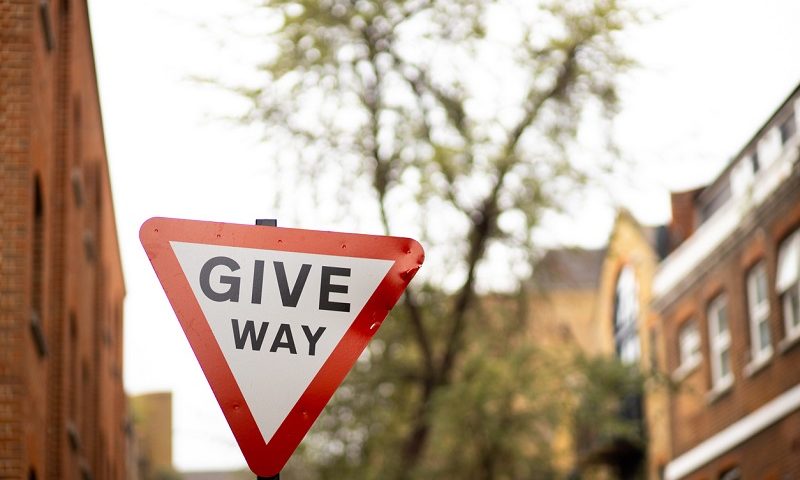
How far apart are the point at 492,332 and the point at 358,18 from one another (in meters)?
6.57

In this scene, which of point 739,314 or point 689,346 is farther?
point 689,346

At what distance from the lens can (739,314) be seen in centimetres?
2859

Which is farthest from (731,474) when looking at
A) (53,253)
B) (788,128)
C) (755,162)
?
(53,253)

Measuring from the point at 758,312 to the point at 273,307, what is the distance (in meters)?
23.7

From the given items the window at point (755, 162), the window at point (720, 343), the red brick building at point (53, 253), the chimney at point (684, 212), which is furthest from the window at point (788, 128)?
the red brick building at point (53, 253)

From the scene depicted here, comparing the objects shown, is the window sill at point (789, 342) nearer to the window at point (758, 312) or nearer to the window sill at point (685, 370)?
the window at point (758, 312)

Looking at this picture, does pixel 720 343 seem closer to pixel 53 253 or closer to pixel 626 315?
pixel 626 315

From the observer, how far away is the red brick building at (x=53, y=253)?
476 inches

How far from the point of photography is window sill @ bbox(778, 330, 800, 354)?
993 inches

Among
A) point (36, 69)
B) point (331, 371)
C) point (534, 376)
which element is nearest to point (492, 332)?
point (534, 376)

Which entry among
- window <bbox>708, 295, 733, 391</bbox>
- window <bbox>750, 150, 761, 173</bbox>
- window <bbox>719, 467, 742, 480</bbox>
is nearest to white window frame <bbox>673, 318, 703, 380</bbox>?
window <bbox>708, 295, 733, 391</bbox>

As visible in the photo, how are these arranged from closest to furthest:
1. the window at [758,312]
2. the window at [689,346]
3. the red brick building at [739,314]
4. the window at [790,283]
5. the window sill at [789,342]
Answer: the window sill at [789,342] → the window at [790,283] → the red brick building at [739,314] → the window at [758,312] → the window at [689,346]

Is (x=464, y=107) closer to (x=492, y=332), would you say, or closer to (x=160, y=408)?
(x=492, y=332)

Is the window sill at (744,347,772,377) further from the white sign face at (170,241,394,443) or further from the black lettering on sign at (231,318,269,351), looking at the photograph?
the black lettering on sign at (231,318,269,351)
